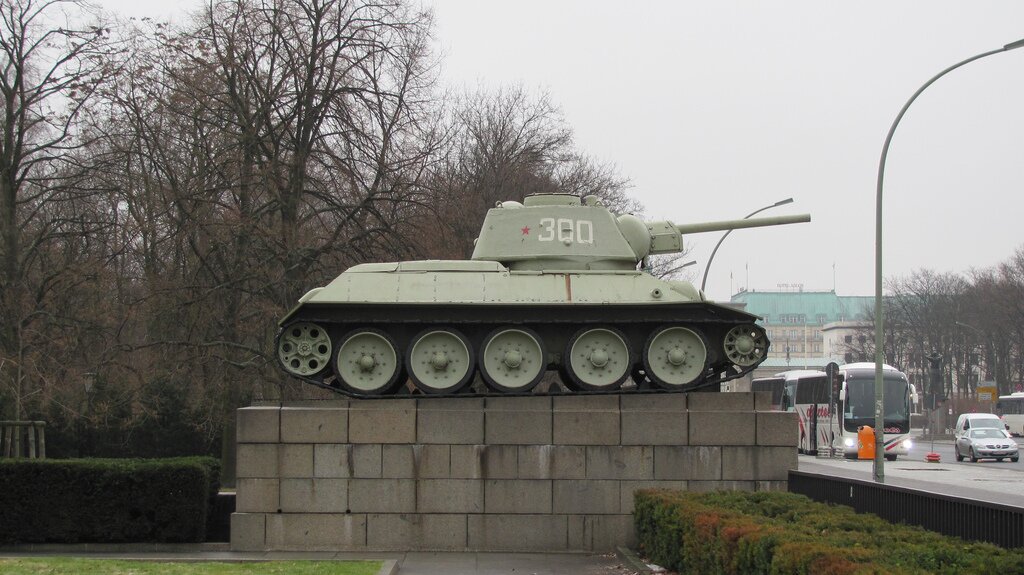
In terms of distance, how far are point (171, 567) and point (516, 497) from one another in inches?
203

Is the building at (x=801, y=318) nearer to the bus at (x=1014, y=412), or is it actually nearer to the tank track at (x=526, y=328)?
the bus at (x=1014, y=412)

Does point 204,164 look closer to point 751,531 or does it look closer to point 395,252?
point 395,252

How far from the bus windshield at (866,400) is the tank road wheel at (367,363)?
23.8 m

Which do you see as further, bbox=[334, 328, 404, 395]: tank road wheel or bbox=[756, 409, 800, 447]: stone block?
bbox=[334, 328, 404, 395]: tank road wheel

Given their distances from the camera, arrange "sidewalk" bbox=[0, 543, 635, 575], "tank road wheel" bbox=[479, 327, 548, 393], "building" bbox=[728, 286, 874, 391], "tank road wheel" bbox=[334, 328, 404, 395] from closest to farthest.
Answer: "sidewalk" bbox=[0, 543, 635, 575], "tank road wheel" bbox=[334, 328, 404, 395], "tank road wheel" bbox=[479, 327, 548, 393], "building" bbox=[728, 286, 874, 391]

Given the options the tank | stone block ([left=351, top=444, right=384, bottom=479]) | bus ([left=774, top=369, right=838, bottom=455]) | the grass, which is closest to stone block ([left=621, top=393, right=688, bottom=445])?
the tank

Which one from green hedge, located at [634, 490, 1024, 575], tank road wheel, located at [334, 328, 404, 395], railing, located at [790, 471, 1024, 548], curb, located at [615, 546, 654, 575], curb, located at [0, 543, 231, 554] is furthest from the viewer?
tank road wheel, located at [334, 328, 404, 395]

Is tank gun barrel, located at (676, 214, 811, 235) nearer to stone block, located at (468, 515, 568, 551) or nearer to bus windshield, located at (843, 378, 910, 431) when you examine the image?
stone block, located at (468, 515, 568, 551)

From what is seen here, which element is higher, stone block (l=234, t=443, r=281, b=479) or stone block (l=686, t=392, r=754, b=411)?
stone block (l=686, t=392, r=754, b=411)

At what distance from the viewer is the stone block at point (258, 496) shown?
56.1 ft

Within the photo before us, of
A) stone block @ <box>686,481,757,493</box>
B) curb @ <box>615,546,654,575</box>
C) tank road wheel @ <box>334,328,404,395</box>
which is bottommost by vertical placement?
curb @ <box>615,546,654,575</box>

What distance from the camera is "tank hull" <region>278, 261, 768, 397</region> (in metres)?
17.9

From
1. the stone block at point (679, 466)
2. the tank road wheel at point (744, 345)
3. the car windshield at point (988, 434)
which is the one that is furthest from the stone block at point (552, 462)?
the car windshield at point (988, 434)

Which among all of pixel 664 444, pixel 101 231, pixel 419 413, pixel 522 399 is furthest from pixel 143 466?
pixel 101 231
